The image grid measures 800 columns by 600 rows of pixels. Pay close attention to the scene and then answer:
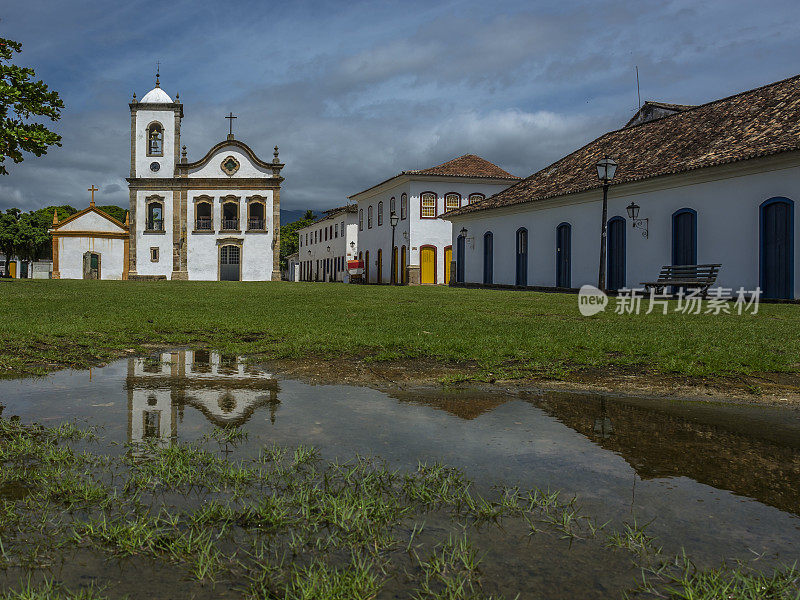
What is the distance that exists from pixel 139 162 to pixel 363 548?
5053cm

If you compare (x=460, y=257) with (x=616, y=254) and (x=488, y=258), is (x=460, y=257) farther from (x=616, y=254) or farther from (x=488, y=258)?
(x=616, y=254)

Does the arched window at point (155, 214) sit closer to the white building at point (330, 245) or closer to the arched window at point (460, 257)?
the white building at point (330, 245)

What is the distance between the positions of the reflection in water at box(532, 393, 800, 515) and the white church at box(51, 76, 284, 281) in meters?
44.7

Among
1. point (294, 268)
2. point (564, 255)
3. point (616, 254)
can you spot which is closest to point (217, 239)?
point (564, 255)

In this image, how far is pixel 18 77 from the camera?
13805mm

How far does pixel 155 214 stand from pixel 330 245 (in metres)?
18.4

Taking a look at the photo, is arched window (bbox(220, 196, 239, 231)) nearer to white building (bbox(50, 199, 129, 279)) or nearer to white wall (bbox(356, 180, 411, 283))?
white building (bbox(50, 199, 129, 279))

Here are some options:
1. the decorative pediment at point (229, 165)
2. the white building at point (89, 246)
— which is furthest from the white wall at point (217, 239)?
the white building at point (89, 246)

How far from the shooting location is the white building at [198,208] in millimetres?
47188

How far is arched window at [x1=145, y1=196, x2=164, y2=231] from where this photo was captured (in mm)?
47375

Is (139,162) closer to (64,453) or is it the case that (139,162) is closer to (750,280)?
(750,280)

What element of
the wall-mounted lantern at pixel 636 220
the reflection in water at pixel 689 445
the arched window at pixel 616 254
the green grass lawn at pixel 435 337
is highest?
the wall-mounted lantern at pixel 636 220

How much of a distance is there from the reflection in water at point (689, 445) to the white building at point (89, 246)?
50.6m

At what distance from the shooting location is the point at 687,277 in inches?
745
